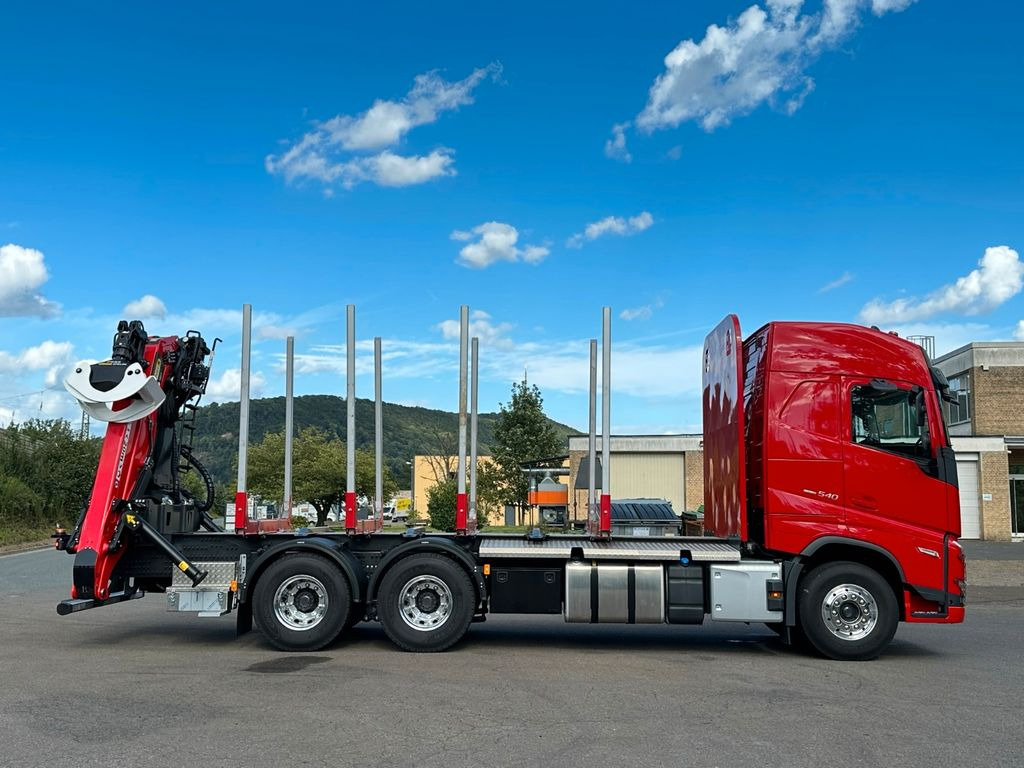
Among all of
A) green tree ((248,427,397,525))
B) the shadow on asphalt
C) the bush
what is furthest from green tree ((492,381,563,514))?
the shadow on asphalt

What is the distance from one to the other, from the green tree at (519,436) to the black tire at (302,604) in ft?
88.4

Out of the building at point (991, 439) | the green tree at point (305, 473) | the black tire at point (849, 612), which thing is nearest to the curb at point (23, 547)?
the green tree at point (305, 473)

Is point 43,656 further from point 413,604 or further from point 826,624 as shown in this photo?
point 826,624

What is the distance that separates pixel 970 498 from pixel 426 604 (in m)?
31.2

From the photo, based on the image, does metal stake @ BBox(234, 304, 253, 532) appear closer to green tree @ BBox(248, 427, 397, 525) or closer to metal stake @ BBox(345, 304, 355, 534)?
metal stake @ BBox(345, 304, 355, 534)

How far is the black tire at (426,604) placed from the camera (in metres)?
9.77

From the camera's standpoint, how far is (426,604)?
988 cm

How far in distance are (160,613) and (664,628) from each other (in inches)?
291

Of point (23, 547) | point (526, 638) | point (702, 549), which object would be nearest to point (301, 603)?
point (526, 638)

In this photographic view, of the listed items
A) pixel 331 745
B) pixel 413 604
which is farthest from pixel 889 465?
pixel 331 745

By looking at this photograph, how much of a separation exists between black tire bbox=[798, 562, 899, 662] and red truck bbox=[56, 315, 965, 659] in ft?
0.05

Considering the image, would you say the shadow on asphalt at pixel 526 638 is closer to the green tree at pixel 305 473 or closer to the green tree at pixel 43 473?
the green tree at pixel 43 473

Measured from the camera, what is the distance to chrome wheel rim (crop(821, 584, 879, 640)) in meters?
9.59

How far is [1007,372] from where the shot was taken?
36.3 m
